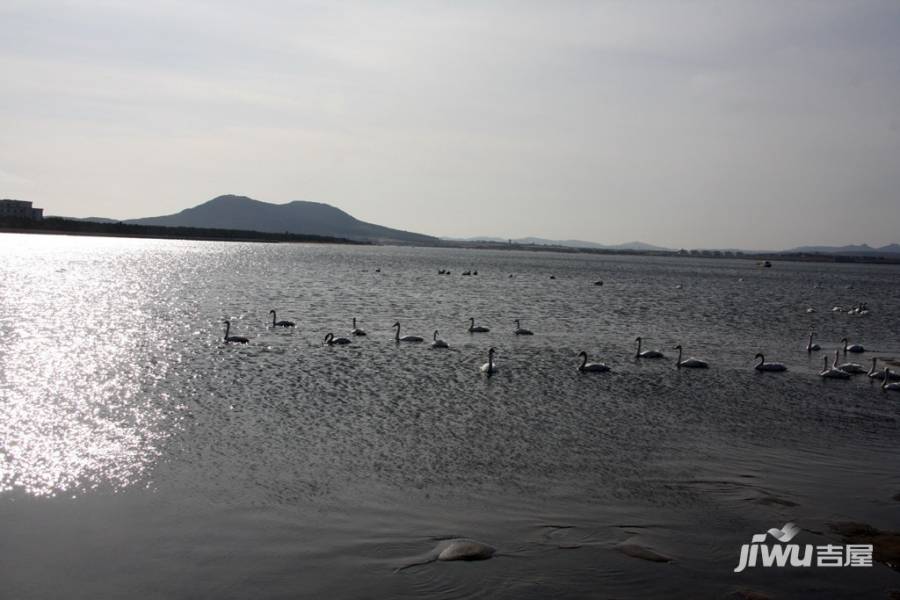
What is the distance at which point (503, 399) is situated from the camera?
21.2m

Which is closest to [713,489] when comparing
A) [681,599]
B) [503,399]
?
[681,599]

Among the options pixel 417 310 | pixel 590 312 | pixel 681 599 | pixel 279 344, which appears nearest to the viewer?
pixel 681 599

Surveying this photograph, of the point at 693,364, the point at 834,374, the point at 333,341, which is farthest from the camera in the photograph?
the point at 333,341

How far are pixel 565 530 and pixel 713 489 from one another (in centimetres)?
386

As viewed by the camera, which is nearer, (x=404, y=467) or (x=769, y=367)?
(x=404, y=467)

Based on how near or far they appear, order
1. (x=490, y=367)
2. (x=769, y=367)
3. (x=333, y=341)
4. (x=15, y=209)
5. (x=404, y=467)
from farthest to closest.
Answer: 1. (x=15, y=209)
2. (x=333, y=341)
3. (x=769, y=367)
4. (x=490, y=367)
5. (x=404, y=467)

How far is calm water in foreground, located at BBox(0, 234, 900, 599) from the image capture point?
10.2 m

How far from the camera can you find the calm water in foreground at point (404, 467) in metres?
10.2

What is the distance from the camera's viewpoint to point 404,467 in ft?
48.0

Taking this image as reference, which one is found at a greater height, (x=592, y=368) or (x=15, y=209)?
(x=15, y=209)

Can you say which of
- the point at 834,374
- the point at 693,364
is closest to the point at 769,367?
the point at 834,374

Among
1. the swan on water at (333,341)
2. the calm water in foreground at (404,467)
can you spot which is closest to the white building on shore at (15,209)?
the calm water in foreground at (404,467)

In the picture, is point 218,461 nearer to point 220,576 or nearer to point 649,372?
point 220,576

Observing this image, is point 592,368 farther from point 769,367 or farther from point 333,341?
point 333,341
